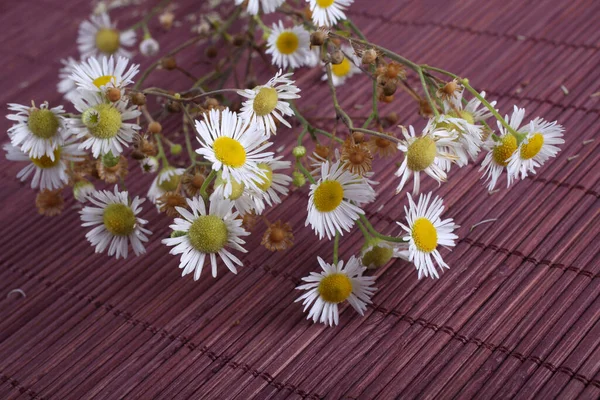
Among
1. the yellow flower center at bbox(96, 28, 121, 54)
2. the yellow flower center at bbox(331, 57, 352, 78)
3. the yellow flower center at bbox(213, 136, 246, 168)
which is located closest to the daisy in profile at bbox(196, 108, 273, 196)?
the yellow flower center at bbox(213, 136, 246, 168)

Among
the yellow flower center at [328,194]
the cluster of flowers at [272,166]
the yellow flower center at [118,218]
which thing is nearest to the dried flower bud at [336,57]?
the cluster of flowers at [272,166]

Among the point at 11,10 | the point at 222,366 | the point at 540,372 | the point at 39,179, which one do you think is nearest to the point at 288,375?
the point at 222,366

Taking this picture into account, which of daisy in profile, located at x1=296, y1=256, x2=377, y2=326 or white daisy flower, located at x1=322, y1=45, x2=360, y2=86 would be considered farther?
white daisy flower, located at x1=322, y1=45, x2=360, y2=86

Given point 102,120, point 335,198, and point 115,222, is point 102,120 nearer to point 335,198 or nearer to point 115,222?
point 115,222

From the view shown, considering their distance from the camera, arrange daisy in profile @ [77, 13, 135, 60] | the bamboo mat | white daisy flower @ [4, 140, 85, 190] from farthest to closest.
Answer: daisy in profile @ [77, 13, 135, 60], white daisy flower @ [4, 140, 85, 190], the bamboo mat

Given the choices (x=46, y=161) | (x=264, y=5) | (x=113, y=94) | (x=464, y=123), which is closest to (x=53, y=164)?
(x=46, y=161)

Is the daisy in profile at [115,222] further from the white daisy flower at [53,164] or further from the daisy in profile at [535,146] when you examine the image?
the daisy in profile at [535,146]

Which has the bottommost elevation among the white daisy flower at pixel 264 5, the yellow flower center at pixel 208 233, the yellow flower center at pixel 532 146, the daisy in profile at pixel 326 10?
the yellow flower center at pixel 208 233

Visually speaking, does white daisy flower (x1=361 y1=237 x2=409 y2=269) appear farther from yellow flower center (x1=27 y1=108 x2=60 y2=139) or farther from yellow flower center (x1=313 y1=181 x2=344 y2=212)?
yellow flower center (x1=27 y1=108 x2=60 y2=139)
